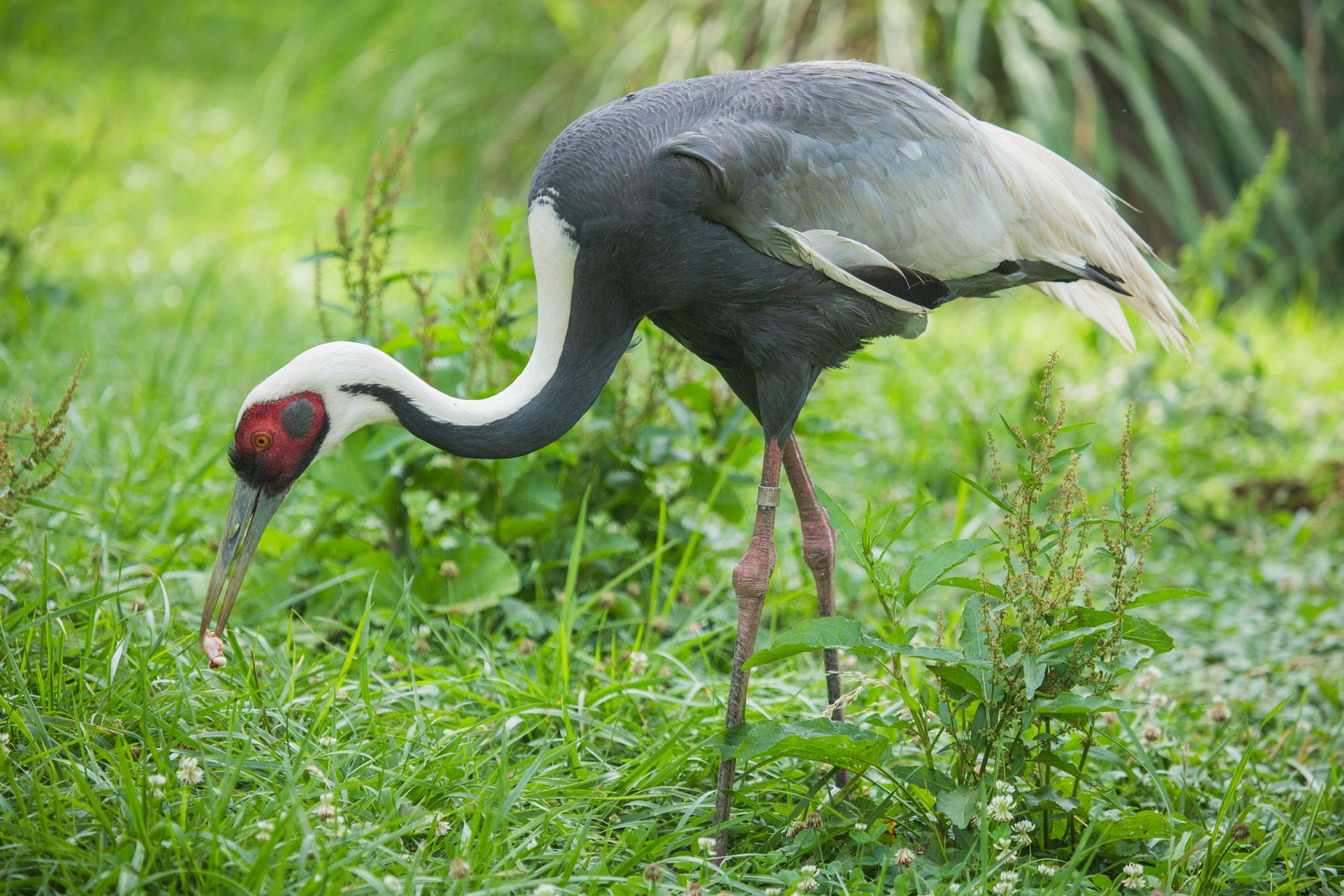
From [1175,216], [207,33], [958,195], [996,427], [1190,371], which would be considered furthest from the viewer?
[207,33]

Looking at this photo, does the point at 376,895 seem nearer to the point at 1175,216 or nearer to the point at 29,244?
the point at 29,244

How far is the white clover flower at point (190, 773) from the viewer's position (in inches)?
87.2

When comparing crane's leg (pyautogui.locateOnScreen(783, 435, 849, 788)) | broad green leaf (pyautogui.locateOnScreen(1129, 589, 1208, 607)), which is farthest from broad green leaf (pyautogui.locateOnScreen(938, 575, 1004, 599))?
crane's leg (pyautogui.locateOnScreen(783, 435, 849, 788))

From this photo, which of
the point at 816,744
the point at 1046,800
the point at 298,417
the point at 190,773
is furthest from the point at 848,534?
the point at 190,773

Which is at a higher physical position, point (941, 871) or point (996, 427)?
point (996, 427)

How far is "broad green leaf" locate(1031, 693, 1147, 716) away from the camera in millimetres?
2184

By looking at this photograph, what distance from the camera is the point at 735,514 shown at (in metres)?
3.71

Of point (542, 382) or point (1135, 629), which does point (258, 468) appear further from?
point (1135, 629)

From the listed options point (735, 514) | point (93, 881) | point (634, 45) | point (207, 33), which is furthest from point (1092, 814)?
point (207, 33)

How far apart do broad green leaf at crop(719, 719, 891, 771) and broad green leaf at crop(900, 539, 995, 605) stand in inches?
11.8

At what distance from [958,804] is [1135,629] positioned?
51 centimetres

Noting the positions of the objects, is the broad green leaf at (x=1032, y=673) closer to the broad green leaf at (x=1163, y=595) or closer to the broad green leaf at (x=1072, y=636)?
the broad green leaf at (x=1072, y=636)

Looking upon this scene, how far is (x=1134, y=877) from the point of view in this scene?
233cm

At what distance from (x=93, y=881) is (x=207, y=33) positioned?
909 centimetres
